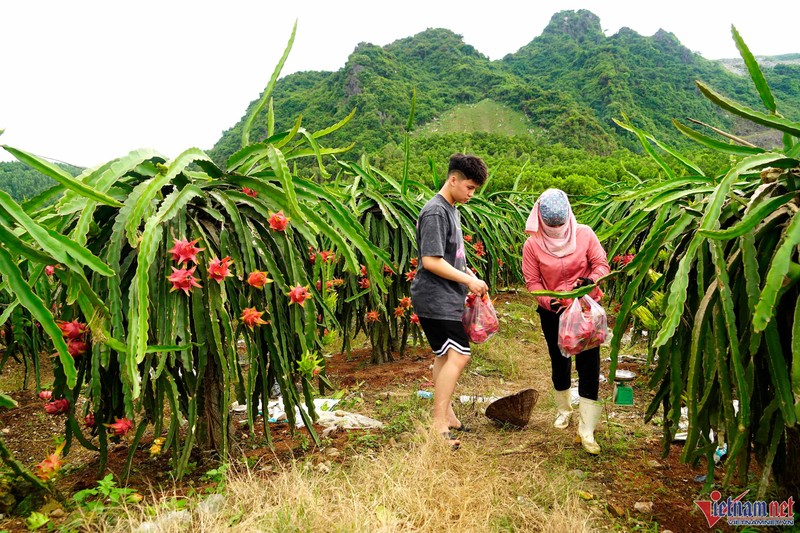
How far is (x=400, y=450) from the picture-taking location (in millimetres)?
2816

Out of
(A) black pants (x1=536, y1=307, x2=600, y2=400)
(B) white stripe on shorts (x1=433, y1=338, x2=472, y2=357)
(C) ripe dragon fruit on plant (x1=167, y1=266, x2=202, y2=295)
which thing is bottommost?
(A) black pants (x1=536, y1=307, x2=600, y2=400)

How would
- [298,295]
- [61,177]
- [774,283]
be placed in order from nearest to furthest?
[774,283] → [61,177] → [298,295]

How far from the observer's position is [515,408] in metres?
3.33

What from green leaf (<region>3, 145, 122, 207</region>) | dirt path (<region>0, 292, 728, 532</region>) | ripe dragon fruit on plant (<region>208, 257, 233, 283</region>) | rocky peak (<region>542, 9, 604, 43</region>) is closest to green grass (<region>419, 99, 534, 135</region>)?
rocky peak (<region>542, 9, 604, 43</region>)

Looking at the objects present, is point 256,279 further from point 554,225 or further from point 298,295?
point 554,225

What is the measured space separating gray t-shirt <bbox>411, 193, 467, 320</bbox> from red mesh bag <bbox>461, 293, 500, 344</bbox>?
0.12 m

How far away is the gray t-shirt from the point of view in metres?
3.06

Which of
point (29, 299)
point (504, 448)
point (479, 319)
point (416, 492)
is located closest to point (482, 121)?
point (479, 319)

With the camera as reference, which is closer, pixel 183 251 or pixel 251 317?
pixel 183 251

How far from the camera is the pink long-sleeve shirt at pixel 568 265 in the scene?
3.16 meters

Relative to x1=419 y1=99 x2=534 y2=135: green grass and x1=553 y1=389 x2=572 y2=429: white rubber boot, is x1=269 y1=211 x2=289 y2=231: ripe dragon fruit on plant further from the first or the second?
x1=419 y1=99 x2=534 y2=135: green grass

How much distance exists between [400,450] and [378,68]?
7248 centimetres

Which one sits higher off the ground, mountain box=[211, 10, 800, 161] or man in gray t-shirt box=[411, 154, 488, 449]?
mountain box=[211, 10, 800, 161]

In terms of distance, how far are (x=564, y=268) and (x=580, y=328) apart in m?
0.39
